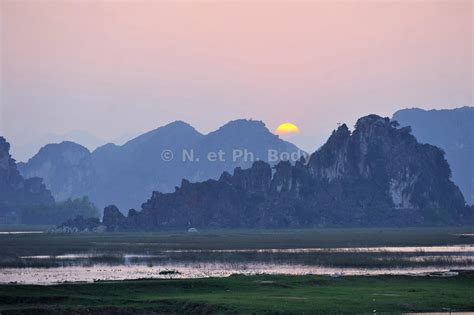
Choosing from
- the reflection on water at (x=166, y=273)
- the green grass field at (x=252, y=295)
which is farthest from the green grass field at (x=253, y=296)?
the reflection on water at (x=166, y=273)

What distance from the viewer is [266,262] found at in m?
103

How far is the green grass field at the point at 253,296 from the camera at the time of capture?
64.4 metres

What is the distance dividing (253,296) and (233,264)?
101 ft

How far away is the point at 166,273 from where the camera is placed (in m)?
87.1

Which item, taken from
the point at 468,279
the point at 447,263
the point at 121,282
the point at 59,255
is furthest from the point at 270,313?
the point at 59,255

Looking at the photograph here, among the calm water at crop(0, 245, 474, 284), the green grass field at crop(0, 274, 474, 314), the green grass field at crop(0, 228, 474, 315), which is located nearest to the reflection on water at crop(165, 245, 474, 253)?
the calm water at crop(0, 245, 474, 284)

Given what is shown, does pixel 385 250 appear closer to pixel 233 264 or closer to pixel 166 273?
pixel 233 264

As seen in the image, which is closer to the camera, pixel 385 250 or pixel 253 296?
pixel 253 296

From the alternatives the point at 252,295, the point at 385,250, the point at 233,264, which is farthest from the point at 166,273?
the point at 385,250

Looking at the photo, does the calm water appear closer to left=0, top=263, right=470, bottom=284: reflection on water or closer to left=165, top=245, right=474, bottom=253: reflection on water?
left=0, top=263, right=470, bottom=284: reflection on water

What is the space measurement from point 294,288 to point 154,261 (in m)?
35.2

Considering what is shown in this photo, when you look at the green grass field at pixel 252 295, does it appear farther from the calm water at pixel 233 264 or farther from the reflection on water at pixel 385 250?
the reflection on water at pixel 385 250

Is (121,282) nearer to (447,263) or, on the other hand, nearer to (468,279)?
(468,279)

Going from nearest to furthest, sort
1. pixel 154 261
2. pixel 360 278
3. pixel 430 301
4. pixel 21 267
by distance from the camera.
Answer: pixel 430 301, pixel 360 278, pixel 21 267, pixel 154 261
